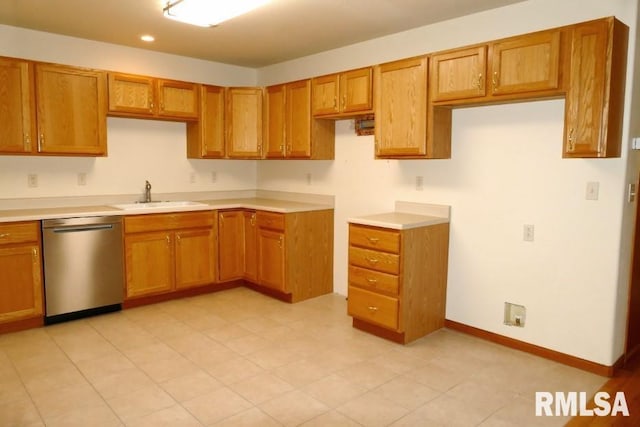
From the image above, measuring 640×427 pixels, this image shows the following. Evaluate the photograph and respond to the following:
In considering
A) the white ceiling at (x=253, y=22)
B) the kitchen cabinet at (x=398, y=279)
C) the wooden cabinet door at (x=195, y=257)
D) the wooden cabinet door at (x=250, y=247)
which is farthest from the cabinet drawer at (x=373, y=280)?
the white ceiling at (x=253, y=22)

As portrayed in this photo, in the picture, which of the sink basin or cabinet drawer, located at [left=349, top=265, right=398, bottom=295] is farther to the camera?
the sink basin

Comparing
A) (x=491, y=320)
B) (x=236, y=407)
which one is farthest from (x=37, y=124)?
(x=491, y=320)

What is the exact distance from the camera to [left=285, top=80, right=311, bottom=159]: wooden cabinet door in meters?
4.47

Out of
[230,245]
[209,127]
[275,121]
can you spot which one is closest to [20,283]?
→ [230,245]

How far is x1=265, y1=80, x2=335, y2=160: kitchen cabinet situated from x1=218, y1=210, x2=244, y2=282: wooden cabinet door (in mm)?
810

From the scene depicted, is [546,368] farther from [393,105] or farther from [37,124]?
[37,124]

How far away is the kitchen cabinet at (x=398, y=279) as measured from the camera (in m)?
3.36

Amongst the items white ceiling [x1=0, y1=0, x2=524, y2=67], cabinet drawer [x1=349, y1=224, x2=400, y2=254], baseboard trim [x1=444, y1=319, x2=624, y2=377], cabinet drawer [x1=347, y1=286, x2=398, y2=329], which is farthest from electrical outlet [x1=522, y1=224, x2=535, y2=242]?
white ceiling [x1=0, y1=0, x2=524, y2=67]

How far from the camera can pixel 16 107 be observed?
3686mm

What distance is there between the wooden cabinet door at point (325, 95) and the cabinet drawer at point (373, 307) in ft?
5.57

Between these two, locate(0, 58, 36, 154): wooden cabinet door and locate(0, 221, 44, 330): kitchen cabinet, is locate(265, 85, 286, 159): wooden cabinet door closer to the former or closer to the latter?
locate(0, 58, 36, 154): wooden cabinet door

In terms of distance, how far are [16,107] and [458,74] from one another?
349cm

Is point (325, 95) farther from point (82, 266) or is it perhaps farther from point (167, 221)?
point (82, 266)

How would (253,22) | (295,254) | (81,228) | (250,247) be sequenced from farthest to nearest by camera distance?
(250,247) → (295,254) → (81,228) → (253,22)
